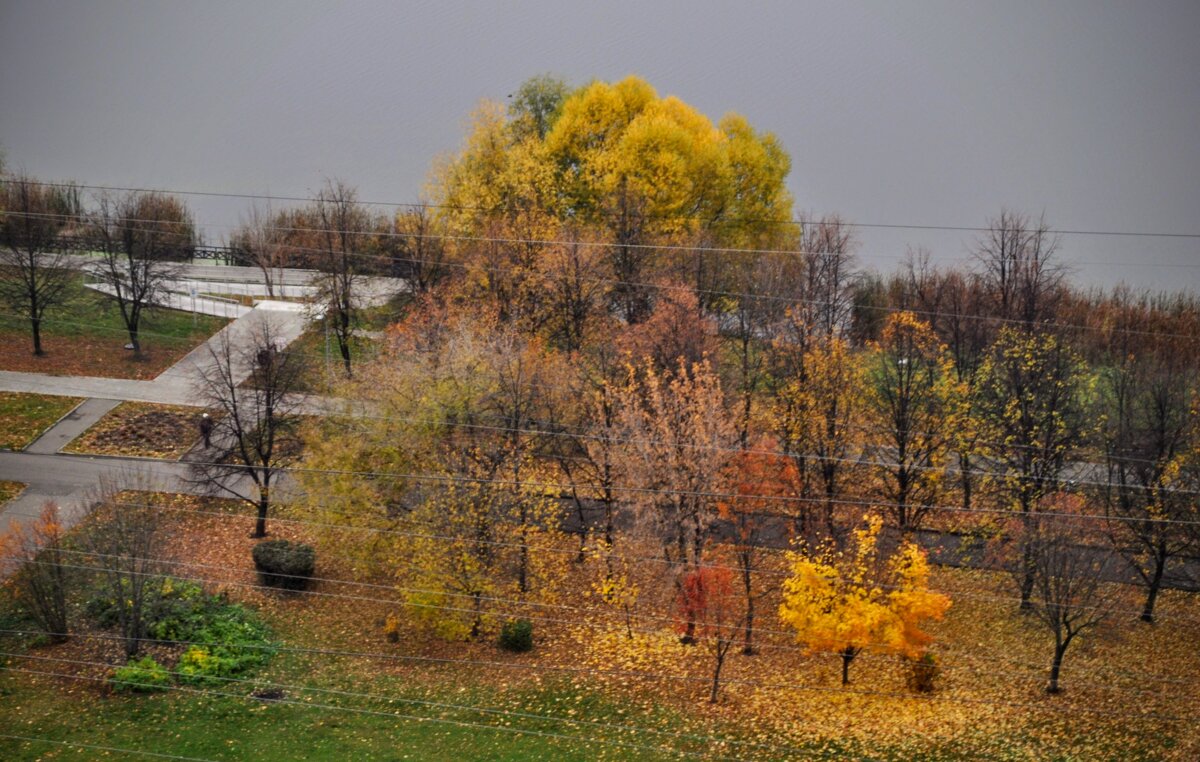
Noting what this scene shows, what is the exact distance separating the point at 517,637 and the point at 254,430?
9.07 meters

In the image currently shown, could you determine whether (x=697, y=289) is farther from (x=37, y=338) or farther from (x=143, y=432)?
(x=37, y=338)

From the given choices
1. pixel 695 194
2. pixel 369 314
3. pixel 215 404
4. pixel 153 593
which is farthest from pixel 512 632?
pixel 695 194

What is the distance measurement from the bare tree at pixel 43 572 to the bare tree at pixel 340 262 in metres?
9.28

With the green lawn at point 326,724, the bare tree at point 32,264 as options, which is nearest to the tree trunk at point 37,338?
the bare tree at point 32,264

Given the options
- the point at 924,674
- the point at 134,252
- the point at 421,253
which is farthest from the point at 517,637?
the point at 134,252

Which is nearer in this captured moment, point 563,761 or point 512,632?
point 563,761

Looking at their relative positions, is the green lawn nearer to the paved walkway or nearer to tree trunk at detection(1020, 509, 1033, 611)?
the paved walkway

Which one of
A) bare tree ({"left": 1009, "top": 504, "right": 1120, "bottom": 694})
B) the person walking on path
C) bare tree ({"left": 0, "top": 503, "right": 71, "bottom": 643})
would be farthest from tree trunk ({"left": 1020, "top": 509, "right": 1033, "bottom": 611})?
bare tree ({"left": 0, "top": 503, "right": 71, "bottom": 643})

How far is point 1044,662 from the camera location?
2234cm

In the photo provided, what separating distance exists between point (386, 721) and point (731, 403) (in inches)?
459

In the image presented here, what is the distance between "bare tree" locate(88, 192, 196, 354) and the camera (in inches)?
1320

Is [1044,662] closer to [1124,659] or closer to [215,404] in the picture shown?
[1124,659]

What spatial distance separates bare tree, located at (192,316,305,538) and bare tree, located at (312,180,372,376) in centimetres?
257

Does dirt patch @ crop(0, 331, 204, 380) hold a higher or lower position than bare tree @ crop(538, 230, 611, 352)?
lower
